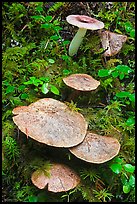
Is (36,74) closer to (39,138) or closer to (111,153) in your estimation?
(39,138)

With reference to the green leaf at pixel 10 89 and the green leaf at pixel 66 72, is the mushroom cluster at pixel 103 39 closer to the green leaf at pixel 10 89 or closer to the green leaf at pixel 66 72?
the green leaf at pixel 66 72

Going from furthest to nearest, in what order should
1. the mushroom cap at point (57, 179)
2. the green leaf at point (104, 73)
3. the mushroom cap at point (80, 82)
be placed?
1. the green leaf at point (104, 73)
2. the mushroom cap at point (80, 82)
3. the mushroom cap at point (57, 179)

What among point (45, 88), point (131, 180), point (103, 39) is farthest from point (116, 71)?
point (131, 180)

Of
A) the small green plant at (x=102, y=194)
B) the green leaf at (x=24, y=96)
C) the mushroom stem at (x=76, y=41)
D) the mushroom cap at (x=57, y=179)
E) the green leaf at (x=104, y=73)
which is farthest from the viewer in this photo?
the mushroom stem at (x=76, y=41)

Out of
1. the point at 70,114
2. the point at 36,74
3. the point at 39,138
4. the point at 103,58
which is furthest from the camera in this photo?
the point at 103,58

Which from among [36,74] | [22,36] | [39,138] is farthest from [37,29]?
[39,138]

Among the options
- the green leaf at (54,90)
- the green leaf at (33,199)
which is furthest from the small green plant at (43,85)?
the green leaf at (33,199)
